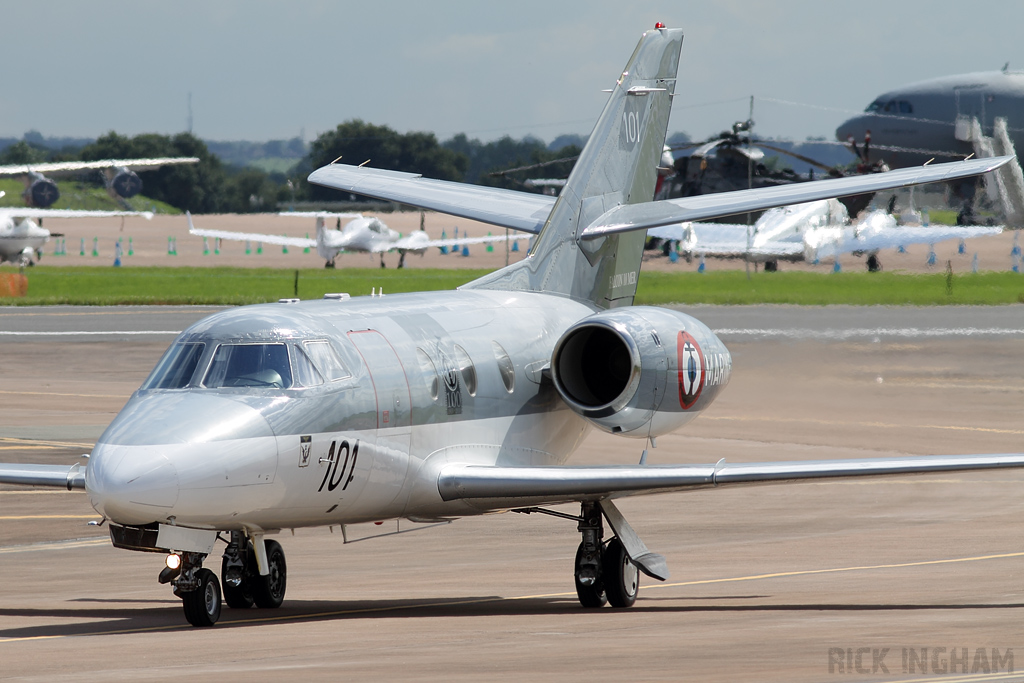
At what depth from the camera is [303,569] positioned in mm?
17875

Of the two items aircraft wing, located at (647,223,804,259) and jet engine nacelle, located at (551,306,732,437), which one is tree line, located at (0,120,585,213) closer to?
aircraft wing, located at (647,223,804,259)

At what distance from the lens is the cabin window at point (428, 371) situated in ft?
48.6

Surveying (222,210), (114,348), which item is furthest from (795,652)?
(222,210)

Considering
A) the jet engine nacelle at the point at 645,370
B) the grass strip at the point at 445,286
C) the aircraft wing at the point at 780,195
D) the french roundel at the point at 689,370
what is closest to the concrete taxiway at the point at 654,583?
the jet engine nacelle at the point at 645,370

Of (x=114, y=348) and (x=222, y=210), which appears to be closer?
(x=114, y=348)

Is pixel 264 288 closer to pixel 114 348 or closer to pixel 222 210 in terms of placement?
pixel 114 348

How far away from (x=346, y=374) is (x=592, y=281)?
636 cm

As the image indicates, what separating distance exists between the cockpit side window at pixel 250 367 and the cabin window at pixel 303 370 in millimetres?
73

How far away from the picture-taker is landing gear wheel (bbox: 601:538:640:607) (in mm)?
15336

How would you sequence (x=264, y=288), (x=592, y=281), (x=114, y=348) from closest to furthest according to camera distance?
(x=592, y=281)
(x=114, y=348)
(x=264, y=288)

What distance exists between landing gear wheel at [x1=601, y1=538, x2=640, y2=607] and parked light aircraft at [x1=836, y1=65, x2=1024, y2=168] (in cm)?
9010

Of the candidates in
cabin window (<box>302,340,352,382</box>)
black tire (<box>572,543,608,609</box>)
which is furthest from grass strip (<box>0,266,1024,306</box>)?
cabin window (<box>302,340,352,382</box>)

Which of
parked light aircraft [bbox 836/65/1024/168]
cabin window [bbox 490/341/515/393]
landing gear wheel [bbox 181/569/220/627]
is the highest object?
parked light aircraft [bbox 836/65/1024/168]

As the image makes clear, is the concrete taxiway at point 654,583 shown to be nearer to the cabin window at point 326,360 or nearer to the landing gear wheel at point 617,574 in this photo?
the landing gear wheel at point 617,574
